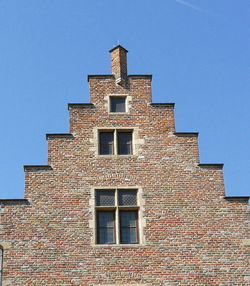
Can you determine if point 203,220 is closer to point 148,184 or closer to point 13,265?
point 148,184

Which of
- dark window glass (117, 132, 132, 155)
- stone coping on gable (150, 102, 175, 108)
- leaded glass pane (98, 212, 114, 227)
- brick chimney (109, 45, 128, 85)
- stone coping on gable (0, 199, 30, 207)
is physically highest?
brick chimney (109, 45, 128, 85)

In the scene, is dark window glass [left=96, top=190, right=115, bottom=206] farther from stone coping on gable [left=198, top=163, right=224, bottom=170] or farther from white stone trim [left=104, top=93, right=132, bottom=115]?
stone coping on gable [left=198, top=163, right=224, bottom=170]

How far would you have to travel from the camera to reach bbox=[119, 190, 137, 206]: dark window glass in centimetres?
1599

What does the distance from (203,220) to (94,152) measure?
395cm

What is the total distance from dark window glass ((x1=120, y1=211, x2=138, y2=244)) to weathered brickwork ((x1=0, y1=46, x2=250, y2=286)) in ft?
0.88

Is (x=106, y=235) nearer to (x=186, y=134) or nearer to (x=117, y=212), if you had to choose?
(x=117, y=212)

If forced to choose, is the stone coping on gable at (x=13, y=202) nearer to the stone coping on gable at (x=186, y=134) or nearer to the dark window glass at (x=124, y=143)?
the dark window glass at (x=124, y=143)

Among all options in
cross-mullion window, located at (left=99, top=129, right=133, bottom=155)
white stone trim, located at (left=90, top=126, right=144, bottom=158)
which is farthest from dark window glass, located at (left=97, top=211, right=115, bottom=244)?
cross-mullion window, located at (left=99, top=129, right=133, bottom=155)

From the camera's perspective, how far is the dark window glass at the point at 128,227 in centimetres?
1547

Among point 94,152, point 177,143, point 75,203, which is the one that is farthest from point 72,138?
point 177,143

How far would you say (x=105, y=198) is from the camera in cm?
1603

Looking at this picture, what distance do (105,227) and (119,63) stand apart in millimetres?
5957

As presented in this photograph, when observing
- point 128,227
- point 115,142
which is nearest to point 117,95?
point 115,142

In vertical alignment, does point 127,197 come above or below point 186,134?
below
